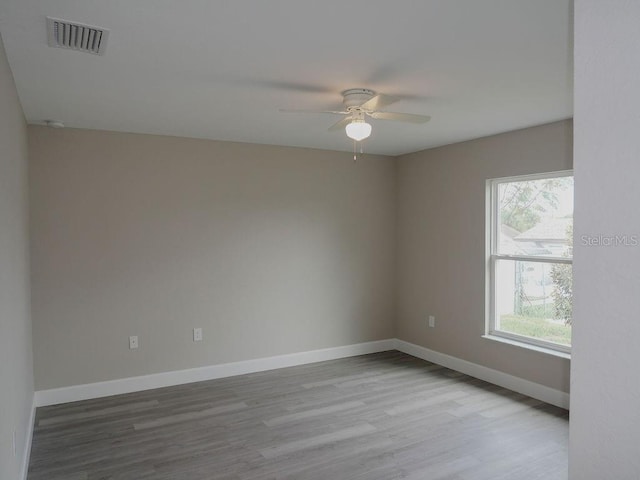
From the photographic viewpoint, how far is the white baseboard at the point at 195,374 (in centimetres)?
418

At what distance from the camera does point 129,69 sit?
8.77 feet

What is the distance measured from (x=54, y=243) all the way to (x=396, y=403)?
3405mm

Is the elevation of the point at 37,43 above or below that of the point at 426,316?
above

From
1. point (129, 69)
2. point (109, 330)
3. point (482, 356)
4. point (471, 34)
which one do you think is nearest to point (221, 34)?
point (129, 69)

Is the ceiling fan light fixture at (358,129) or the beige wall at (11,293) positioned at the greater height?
the ceiling fan light fixture at (358,129)

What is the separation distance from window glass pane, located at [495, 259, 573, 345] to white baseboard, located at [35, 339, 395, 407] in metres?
1.75

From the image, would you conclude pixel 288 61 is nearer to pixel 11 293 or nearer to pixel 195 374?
pixel 11 293

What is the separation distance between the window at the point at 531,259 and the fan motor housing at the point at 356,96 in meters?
2.11

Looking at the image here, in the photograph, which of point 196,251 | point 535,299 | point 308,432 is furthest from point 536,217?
point 196,251

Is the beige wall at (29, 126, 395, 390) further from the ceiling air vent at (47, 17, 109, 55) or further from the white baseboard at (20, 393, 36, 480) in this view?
the ceiling air vent at (47, 17, 109, 55)

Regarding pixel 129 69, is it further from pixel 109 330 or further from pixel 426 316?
pixel 426 316

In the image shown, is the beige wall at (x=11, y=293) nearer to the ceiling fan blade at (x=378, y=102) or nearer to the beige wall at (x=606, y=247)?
the ceiling fan blade at (x=378, y=102)


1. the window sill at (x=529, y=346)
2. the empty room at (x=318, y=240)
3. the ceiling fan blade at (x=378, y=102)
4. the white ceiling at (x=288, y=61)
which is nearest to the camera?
the empty room at (x=318, y=240)

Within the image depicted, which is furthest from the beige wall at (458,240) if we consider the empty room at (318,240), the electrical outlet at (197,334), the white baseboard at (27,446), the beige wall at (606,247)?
the white baseboard at (27,446)
